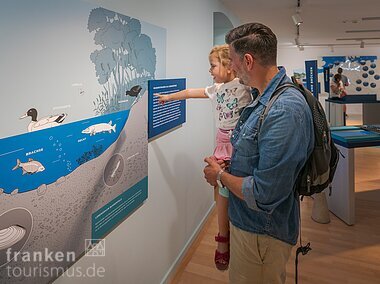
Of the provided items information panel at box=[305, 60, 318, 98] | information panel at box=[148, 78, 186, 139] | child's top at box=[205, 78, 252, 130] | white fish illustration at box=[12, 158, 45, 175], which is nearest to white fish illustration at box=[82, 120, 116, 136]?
white fish illustration at box=[12, 158, 45, 175]

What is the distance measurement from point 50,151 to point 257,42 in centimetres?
92

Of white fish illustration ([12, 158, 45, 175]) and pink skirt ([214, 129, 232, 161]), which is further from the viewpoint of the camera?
pink skirt ([214, 129, 232, 161])

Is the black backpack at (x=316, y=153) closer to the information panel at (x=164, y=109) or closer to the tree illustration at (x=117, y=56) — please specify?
the tree illustration at (x=117, y=56)

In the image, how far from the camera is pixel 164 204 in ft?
7.59

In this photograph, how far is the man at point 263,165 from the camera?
3.71 ft

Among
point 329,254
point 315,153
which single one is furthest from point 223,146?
point 329,254

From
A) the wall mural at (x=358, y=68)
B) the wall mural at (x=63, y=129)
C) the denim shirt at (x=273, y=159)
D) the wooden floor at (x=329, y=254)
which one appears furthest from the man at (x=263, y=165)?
the wall mural at (x=358, y=68)

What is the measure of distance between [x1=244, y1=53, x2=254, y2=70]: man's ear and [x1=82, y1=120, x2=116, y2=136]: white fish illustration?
71 centimetres

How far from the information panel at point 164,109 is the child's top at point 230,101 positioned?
1.11 ft

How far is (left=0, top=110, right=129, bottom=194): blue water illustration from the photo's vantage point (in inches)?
38.9

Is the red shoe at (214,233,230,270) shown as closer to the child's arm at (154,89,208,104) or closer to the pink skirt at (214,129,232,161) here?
the pink skirt at (214,129,232,161)

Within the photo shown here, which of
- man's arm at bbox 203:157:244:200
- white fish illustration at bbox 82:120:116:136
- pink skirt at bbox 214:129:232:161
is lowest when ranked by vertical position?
man's arm at bbox 203:157:244:200

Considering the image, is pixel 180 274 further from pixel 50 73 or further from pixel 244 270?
pixel 50 73

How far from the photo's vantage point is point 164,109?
2.15 m
